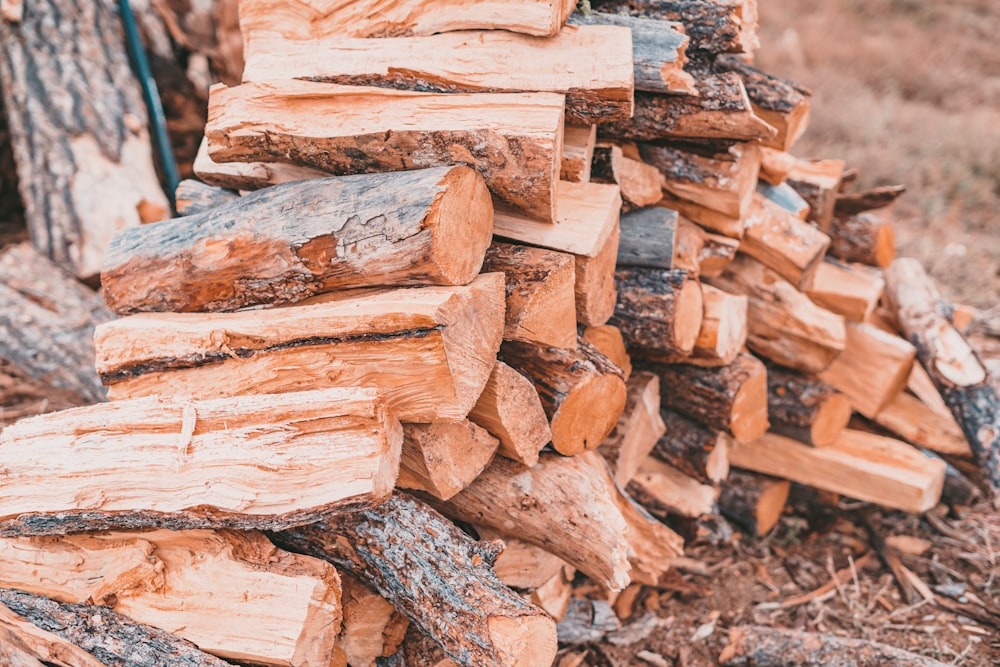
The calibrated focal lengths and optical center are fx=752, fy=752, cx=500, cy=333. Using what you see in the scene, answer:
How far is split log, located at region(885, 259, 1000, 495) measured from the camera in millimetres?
2977

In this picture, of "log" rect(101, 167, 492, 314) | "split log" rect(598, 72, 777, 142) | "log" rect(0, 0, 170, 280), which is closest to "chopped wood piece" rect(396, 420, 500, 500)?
"log" rect(101, 167, 492, 314)

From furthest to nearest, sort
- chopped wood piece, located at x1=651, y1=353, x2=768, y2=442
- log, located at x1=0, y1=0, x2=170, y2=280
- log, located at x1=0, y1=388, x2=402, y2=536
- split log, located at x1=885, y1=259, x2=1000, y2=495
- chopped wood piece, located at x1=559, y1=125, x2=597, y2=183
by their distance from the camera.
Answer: log, located at x1=0, y1=0, x2=170, y2=280 → split log, located at x1=885, y1=259, x2=1000, y2=495 → chopped wood piece, located at x1=651, y1=353, x2=768, y2=442 → chopped wood piece, located at x1=559, y1=125, x2=597, y2=183 → log, located at x1=0, y1=388, x2=402, y2=536

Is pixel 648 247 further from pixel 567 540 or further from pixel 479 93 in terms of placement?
pixel 567 540

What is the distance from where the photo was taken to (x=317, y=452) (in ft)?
5.71

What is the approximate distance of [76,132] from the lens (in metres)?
4.20

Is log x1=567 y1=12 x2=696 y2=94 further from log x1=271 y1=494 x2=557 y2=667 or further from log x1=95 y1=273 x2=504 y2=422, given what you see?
log x1=271 y1=494 x2=557 y2=667

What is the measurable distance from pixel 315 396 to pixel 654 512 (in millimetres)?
1742

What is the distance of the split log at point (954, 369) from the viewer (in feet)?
9.77

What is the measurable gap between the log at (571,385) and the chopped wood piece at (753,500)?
46.8 inches

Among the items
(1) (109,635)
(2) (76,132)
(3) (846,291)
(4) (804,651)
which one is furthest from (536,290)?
(2) (76,132)

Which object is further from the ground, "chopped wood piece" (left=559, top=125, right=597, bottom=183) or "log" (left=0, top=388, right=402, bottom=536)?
"chopped wood piece" (left=559, top=125, right=597, bottom=183)

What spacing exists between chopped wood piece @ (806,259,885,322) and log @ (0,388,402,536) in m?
2.17

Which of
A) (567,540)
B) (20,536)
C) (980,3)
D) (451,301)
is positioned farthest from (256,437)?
(980,3)

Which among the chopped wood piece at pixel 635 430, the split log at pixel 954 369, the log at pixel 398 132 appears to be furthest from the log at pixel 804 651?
the log at pixel 398 132
